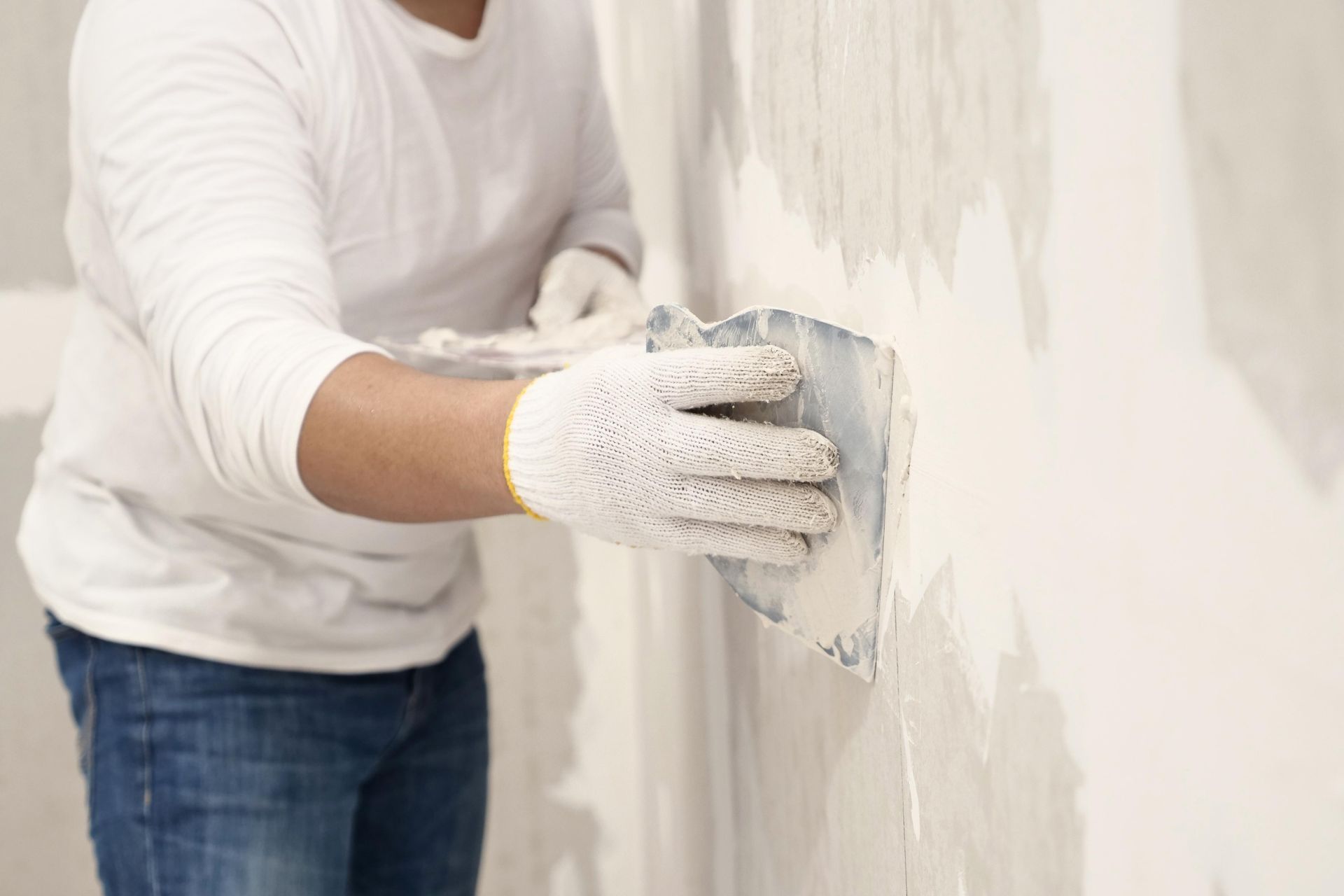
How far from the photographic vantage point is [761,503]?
2.08ft

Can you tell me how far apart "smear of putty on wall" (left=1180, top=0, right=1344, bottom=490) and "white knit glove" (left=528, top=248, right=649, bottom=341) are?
0.78 meters

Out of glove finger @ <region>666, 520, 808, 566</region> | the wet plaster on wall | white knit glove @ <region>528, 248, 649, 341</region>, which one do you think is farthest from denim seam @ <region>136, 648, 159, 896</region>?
the wet plaster on wall

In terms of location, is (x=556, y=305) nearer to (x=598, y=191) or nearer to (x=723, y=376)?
(x=598, y=191)

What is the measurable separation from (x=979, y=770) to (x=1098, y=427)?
0.66 ft

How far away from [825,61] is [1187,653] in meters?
0.46

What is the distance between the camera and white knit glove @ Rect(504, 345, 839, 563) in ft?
2.05

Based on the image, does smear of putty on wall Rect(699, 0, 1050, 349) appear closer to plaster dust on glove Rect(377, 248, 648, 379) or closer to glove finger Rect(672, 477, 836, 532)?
glove finger Rect(672, 477, 836, 532)

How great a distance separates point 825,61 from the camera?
26.1 inches

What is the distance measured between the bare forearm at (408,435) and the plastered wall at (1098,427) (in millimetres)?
260

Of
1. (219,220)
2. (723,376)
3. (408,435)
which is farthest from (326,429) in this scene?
(723,376)

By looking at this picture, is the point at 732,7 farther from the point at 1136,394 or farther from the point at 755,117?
the point at 1136,394

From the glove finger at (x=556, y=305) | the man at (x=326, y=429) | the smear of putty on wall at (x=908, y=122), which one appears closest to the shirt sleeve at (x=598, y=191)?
the man at (x=326, y=429)

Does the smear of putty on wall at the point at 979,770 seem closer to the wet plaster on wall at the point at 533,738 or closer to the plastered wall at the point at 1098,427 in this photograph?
the plastered wall at the point at 1098,427

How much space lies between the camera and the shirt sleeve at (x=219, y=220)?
0.75 meters
